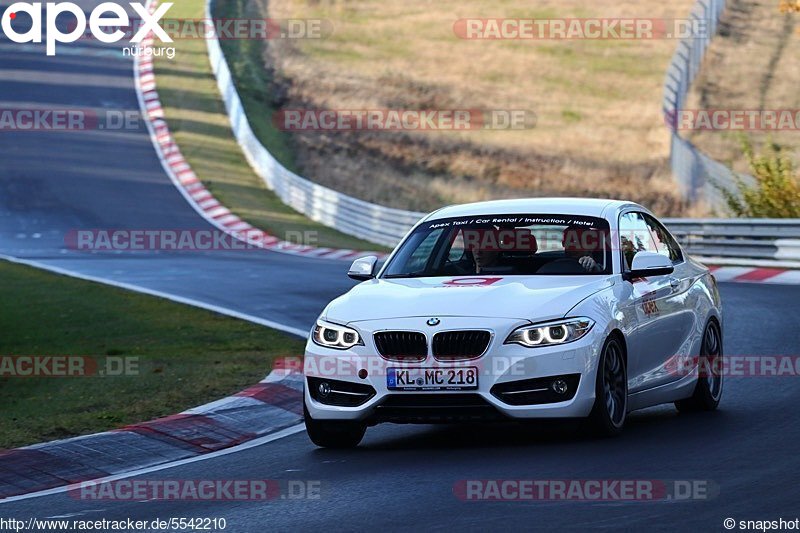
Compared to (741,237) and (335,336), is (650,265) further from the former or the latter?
(741,237)

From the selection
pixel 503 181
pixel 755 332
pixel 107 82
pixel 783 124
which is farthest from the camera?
pixel 107 82

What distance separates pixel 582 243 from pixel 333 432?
2125mm

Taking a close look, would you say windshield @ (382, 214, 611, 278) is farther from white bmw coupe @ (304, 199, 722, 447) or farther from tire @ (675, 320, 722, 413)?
tire @ (675, 320, 722, 413)

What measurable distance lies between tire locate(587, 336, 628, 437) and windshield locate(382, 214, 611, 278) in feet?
2.33

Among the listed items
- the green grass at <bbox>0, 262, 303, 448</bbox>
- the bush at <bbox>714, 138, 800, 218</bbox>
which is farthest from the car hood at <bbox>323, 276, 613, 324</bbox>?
the bush at <bbox>714, 138, 800, 218</bbox>

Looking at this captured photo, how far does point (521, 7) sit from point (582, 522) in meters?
54.8

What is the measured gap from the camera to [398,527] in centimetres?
717

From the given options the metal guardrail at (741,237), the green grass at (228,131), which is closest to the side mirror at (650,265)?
the metal guardrail at (741,237)

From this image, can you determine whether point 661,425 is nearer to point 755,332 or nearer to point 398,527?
point 398,527

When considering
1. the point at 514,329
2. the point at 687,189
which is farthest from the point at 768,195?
the point at 514,329

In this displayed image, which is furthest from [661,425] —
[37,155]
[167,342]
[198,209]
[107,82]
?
[107,82]

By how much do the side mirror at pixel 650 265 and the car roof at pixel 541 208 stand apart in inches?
24.7

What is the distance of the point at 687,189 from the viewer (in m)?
32.8

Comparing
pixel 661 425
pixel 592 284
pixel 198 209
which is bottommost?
pixel 198 209
